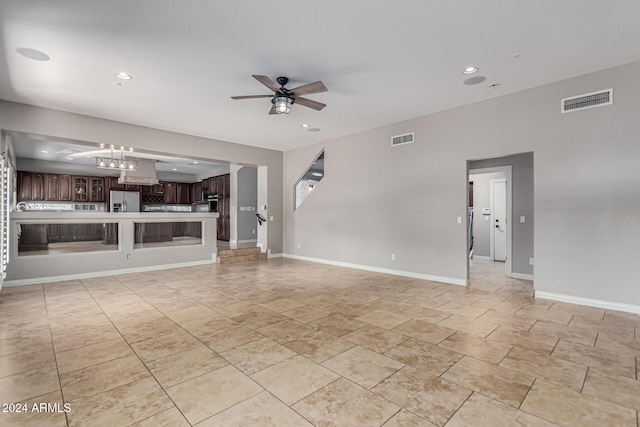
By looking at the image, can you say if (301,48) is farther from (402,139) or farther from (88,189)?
(88,189)

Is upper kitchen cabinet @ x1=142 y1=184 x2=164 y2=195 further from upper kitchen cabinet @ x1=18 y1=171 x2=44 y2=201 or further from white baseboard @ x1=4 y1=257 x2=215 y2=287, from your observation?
white baseboard @ x1=4 y1=257 x2=215 y2=287

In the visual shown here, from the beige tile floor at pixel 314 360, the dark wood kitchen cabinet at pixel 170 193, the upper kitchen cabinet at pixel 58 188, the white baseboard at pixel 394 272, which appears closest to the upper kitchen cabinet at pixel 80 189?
the upper kitchen cabinet at pixel 58 188

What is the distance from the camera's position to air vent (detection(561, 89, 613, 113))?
3.95 m

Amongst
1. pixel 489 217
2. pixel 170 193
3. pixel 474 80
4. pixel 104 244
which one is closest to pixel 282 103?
pixel 474 80

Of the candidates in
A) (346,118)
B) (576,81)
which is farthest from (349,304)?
(576,81)

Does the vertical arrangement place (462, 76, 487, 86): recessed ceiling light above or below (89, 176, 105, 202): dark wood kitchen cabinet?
above

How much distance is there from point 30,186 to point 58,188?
681 mm

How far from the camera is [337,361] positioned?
8.48 feet

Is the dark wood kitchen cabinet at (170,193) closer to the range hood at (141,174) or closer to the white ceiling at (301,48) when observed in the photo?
the range hood at (141,174)

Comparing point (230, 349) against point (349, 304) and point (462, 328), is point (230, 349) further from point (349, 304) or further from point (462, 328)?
point (462, 328)

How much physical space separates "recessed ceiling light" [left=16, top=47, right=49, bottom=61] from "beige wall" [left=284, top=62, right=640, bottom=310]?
529 cm

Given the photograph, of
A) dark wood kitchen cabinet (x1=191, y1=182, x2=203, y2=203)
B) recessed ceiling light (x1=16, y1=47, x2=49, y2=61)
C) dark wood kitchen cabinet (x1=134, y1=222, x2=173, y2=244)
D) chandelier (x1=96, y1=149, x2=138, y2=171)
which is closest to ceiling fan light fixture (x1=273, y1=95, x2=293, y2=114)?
recessed ceiling light (x1=16, y1=47, x2=49, y2=61)

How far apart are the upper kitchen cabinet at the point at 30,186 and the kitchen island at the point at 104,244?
19.3ft

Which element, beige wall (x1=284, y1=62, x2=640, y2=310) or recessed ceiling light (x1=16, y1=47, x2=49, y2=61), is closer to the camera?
recessed ceiling light (x1=16, y1=47, x2=49, y2=61)
